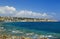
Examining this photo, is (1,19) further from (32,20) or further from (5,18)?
(32,20)

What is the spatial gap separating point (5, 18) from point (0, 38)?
396 ft

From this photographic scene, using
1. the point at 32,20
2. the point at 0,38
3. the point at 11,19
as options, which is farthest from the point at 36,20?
the point at 0,38

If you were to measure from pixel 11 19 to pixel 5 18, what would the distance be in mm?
5884

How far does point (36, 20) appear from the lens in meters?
173

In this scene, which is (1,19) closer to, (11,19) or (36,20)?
(11,19)

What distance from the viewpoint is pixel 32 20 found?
570ft

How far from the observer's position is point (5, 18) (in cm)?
13675

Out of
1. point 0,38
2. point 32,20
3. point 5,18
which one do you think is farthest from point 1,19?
point 0,38

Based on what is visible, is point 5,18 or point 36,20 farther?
point 36,20

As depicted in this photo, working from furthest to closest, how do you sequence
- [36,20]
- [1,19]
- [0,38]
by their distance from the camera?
[36,20], [1,19], [0,38]

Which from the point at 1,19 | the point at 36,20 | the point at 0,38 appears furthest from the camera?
the point at 36,20

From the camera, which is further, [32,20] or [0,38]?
[32,20]

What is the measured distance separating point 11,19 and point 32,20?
3574 centimetres

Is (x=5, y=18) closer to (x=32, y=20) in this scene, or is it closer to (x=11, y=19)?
(x=11, y=19)
